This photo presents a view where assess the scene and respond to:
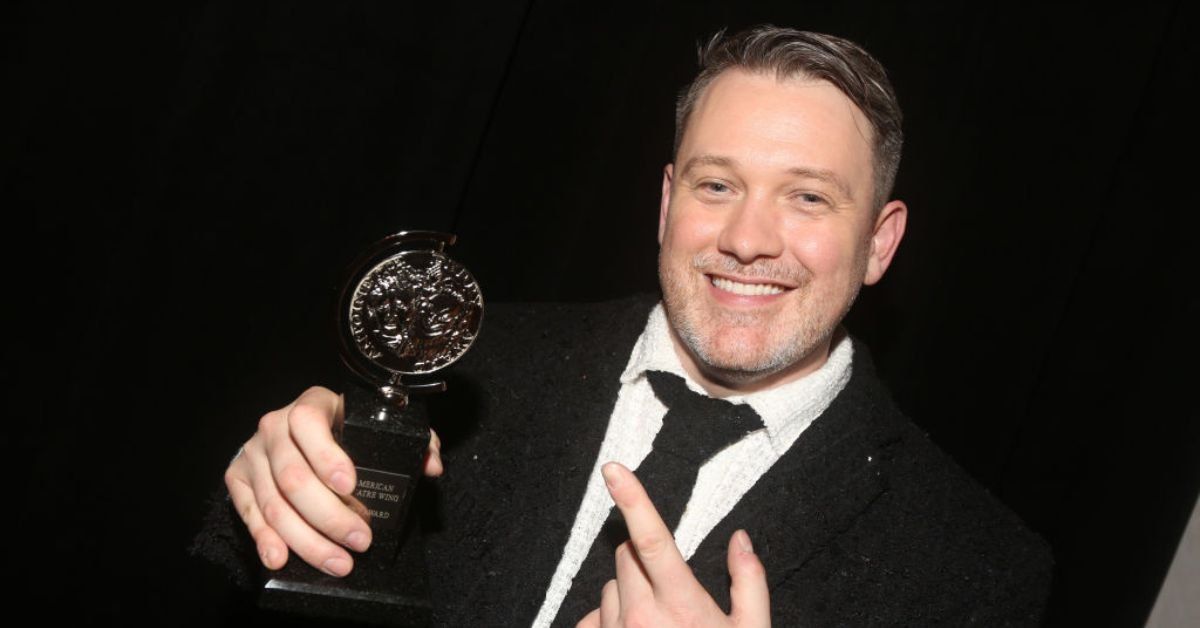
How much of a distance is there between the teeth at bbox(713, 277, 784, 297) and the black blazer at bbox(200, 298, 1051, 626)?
29 cm

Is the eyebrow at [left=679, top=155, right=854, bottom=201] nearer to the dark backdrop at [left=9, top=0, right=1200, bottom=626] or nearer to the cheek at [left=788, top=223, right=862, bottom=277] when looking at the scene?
the cheek at [left=788, top=223, right=862, bottom=277]

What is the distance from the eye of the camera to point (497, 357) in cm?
249

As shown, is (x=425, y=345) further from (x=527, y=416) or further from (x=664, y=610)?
(x=664, y=610)

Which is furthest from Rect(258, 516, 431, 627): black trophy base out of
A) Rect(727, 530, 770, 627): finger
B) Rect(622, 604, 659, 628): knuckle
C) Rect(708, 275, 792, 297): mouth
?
Rect(708, 275, 792, 297): mouth

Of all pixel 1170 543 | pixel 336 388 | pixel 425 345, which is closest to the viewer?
pixel 425 345

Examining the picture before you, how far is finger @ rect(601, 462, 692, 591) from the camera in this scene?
164 centimetres

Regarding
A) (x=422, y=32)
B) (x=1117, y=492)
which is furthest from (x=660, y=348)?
(x=1117, y=492)

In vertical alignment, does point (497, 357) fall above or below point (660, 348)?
below

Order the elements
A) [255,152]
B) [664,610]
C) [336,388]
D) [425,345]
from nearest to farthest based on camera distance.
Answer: [664,610] < [425,345] < [255,152] < [336,388]

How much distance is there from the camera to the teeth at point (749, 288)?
2248 millimetres

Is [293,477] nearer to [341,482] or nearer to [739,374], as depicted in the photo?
[341,482]

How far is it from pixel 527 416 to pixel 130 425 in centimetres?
109

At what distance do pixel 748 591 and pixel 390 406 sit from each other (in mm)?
716

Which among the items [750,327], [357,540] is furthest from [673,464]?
[357,540]
